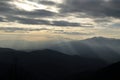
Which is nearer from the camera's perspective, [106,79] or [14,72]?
[14,72]

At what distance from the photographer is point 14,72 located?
210 ft

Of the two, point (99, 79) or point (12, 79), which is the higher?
point (12, 79)

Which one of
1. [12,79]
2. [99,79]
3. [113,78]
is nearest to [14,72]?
[12,79]

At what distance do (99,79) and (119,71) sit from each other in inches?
674

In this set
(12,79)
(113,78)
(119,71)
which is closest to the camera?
(12,79)

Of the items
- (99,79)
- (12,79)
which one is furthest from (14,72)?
(99,79)

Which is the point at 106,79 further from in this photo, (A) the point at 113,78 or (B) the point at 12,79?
(B) the point at 12,79

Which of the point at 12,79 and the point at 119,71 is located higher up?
the point at 12,79

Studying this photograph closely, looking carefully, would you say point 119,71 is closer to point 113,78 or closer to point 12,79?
point 113,78

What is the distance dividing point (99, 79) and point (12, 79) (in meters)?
142

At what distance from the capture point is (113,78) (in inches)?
7052

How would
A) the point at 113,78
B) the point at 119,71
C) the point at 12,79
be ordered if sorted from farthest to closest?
1. the point at 119,71
2. the point at 113,78
3. the point at 12,79

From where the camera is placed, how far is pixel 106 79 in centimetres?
18862

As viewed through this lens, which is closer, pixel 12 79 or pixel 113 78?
pixel 12 79
